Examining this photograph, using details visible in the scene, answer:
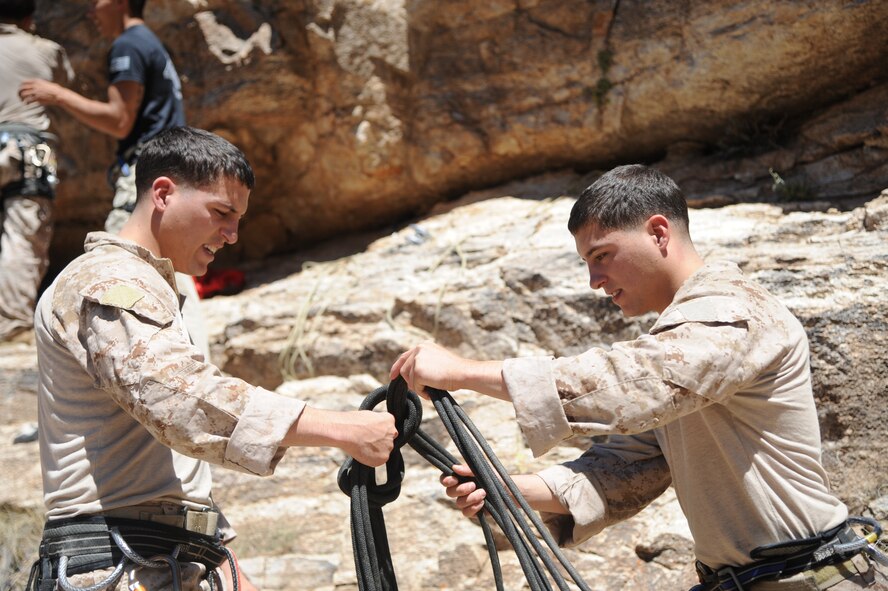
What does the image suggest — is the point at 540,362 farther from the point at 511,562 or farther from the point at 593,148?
the point at 593,148

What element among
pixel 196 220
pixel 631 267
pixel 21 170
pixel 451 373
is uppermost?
pixel 21 170

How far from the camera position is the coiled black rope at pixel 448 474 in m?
2.17

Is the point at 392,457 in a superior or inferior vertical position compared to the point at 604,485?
superior

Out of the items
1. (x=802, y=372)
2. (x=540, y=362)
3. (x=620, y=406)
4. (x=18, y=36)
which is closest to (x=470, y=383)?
(x=540, y=362)

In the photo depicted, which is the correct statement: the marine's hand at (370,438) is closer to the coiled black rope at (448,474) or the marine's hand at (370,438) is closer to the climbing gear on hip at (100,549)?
the coiled black rope at (448,474)

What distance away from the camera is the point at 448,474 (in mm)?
2410

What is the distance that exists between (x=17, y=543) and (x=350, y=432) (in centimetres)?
268

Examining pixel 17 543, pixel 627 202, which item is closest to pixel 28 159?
pixel 17 543

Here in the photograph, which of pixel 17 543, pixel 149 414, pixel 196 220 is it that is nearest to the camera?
pixel 149 414

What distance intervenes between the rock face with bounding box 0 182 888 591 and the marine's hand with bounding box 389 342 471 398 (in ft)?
5.43

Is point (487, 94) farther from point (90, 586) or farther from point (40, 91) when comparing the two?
point (90, 586)

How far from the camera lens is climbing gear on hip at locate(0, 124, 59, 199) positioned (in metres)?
5.30

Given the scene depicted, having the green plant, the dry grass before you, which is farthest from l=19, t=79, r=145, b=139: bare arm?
the green plant

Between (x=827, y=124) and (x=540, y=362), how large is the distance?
3.38m
